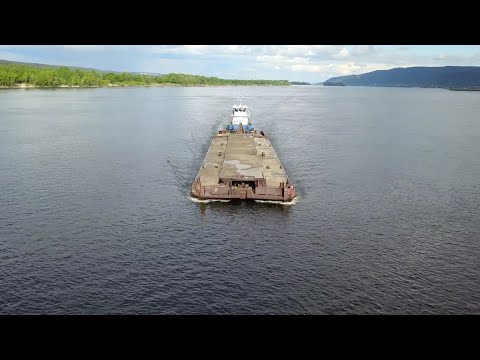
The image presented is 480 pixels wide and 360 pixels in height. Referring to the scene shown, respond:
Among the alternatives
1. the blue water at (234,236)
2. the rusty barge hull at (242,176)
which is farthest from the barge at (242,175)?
the blue water at (234,236)

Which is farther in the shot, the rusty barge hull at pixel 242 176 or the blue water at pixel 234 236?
the rusty barge hull at pixel 242 176

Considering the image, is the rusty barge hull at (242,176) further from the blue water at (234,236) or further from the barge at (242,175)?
the blue water at (234,236)

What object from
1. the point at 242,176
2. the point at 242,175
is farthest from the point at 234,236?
the point at 242,175

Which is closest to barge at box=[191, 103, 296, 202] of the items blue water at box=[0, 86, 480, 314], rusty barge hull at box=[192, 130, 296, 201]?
rusty barge hull at box=[192, 130, 296, 201]

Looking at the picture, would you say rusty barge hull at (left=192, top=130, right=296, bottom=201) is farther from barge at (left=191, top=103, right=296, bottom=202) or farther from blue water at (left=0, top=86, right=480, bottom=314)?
blue water at (left=0, top=86, right=480, bottom=314)

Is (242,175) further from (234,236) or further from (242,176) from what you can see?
(234,236)
